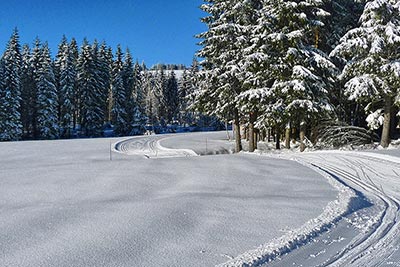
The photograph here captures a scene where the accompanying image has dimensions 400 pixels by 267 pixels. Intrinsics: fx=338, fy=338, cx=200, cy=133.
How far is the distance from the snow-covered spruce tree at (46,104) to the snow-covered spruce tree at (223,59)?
2636 centimetres

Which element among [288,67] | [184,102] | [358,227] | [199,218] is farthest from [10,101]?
[184,102]

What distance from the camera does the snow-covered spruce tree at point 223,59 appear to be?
64.7ft

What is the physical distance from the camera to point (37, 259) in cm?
379

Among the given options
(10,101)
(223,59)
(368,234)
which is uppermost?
(223,59)

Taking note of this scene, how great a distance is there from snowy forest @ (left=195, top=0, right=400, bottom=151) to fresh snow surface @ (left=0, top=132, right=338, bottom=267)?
326 inches

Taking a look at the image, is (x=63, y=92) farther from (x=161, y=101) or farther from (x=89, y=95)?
(x=161, y=101)

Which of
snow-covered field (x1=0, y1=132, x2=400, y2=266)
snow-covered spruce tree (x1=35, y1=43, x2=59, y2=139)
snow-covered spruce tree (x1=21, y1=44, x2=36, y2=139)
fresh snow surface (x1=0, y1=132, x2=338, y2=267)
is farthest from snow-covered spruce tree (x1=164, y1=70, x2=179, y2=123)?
snow-covered field (x1=0, y1=132, x2=400, y2=266)

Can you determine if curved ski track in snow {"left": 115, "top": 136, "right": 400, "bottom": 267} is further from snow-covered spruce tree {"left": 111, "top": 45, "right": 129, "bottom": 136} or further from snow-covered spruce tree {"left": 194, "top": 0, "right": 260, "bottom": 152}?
snow-covered spruce tree {"left": 111, "top": 45, "right": 129, "bottom": 136}

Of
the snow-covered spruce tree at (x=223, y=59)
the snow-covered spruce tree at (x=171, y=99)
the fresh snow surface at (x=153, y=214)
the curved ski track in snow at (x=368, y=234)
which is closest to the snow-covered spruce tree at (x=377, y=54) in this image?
the snow-covered spruce tree at (x=223, y=59)

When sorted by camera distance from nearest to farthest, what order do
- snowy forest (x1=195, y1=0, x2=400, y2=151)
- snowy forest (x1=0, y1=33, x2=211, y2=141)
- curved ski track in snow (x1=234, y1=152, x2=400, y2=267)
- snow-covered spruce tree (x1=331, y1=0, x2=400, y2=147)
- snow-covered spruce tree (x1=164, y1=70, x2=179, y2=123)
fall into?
1. curved ski track in snow (x1=234, y1=152, x2=400, y2=267)
2. snow-covered spruce tree (x1=331, y1=0, x2=400, y2=147)
3. snowy forest (x1=195, y1=0, x2=400, y2=151)
4. snowy forest (x1=0, y1=33, x2=211, y2=141)
5. snow-covered spruce tree (x1=164, y1=70, x2=179, y2=123)

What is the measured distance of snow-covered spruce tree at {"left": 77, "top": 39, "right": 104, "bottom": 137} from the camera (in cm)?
4625

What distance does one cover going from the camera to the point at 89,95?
46500 millimetres

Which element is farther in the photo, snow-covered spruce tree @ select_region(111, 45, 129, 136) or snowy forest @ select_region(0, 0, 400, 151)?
snow-covered spruce tree @ select_region(111, 45, 129, 136)

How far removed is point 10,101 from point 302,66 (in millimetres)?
35089
